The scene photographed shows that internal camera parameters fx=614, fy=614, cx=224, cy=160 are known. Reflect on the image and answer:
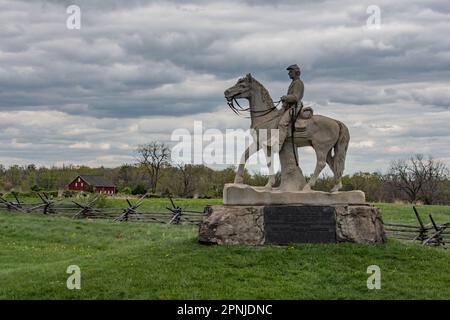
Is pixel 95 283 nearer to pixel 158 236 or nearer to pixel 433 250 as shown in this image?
pixel 433 250

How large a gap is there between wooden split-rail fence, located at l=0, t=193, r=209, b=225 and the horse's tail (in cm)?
1484

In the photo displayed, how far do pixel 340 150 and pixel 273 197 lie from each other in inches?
75.1

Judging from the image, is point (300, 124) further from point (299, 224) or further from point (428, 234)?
point (428, 234)

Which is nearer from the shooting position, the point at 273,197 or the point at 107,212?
the point at 273,197

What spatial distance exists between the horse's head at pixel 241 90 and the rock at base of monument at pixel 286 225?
2.47m

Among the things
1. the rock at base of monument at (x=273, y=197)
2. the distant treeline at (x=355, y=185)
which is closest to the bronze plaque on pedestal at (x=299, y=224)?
the rock at base of monument at (x=273, y=197)

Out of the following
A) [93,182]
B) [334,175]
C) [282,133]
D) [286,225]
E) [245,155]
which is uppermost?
[93,182]

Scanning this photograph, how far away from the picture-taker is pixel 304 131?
42.6 ft

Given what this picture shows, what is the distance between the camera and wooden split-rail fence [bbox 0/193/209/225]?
92.9ft

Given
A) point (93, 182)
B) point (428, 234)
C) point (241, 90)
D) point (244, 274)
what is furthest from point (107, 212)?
point (93, 182)

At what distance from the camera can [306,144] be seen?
1323cm

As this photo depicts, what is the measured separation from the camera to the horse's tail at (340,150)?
13.2 metres

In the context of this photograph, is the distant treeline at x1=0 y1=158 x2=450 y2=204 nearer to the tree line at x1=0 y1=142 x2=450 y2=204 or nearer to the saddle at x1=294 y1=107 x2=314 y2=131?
the tree line at x1=0 y1=142 x2=450 y2=204

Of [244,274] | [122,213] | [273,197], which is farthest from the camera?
[122,213]
